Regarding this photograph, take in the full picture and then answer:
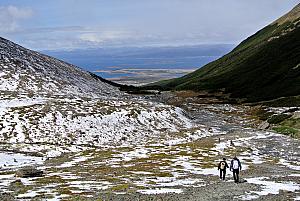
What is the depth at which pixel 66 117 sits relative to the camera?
63.9 metres

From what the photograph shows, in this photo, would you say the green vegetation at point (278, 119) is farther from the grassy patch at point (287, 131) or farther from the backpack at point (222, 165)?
the backpack at point (222, 165)

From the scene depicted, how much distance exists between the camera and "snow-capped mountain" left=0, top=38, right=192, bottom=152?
188ft

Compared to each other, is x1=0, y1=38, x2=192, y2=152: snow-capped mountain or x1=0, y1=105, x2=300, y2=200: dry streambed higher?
x1=0, y1=38, x2=192, y2=152: snow-capped mountain

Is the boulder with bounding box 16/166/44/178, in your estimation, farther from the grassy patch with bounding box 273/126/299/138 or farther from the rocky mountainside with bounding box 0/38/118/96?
the rocky mountainside with bounding box 0/38/118/96

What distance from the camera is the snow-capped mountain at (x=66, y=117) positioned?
57.2 m

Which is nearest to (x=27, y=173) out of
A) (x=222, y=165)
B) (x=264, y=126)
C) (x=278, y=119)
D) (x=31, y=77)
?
(x=222, y=165)

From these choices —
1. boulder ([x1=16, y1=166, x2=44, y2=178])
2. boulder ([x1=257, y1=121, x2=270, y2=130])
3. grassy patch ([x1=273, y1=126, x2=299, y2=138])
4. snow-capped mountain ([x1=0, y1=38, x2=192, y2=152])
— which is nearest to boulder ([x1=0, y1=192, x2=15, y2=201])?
boulder ([x1=16, y1=166, x2=44, y2=178])

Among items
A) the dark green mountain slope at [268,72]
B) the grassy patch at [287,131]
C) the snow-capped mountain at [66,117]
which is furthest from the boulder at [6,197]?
the dark green mountain slope at [268,72]

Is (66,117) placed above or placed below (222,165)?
above

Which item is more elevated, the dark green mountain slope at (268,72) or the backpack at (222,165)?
the dark green mountain slope at (268,72)

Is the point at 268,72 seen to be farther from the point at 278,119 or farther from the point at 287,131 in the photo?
the point at 287,131

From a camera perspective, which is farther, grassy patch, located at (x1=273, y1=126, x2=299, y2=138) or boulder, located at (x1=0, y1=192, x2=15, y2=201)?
grassy patch, located at (x1=273, y1=126, x2=299, y2=138)

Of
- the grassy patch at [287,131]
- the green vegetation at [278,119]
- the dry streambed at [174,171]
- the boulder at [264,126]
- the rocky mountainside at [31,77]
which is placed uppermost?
the rocky mountainside at [31,77]

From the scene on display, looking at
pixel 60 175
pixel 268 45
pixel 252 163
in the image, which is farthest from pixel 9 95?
pixel 268 45
